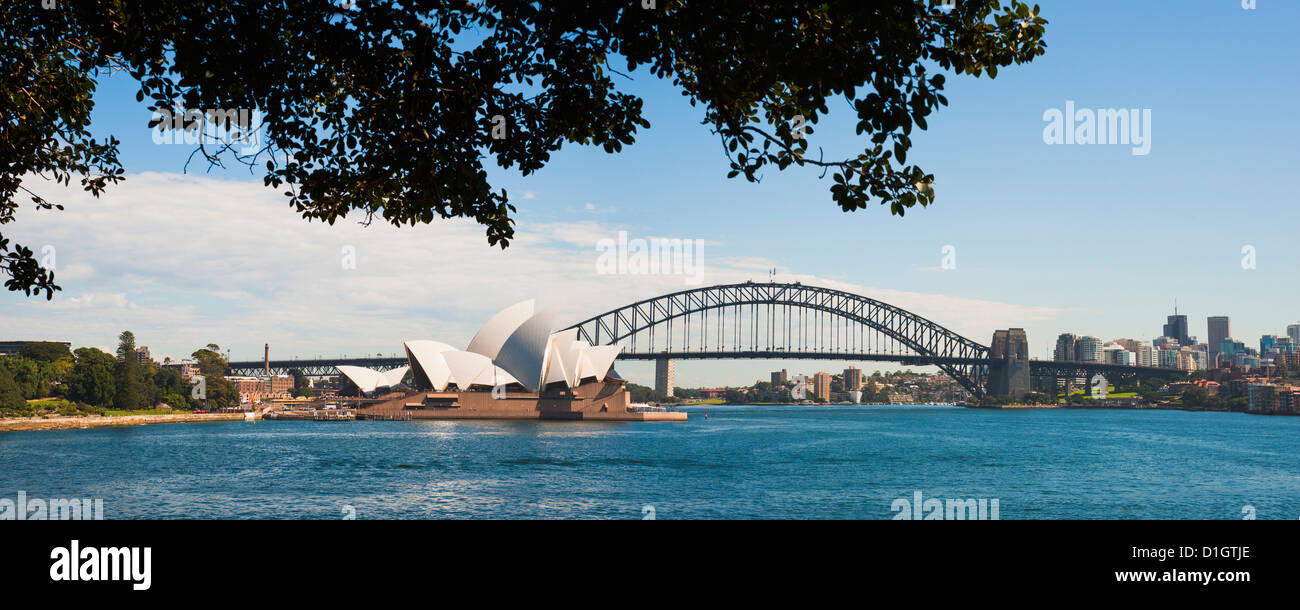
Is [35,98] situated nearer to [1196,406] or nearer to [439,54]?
[439,54]

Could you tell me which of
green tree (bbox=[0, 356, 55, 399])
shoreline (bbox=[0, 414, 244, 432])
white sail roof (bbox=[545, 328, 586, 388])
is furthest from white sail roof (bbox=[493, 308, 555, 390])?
green tree (bbox=[0, 356, 55, 399])

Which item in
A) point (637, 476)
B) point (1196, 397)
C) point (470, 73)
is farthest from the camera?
point (1196, 397)

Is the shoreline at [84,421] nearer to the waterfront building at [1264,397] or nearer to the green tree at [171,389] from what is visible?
the green tree at [171,389]

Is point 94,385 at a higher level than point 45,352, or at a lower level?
lower

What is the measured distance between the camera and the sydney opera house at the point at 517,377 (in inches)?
3629

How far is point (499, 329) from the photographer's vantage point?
94.9 metres

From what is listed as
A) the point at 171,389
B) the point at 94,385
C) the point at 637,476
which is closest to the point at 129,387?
the point at 94,385

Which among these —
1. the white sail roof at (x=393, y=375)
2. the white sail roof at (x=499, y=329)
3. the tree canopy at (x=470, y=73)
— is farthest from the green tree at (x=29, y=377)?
the tree canopy at (x=470, y=73)

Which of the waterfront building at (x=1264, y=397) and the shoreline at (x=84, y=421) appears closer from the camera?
the shoreline at (x=84, y=421)

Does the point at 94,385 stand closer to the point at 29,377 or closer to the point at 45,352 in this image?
the point at 29,377

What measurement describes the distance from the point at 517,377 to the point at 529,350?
13.5 feet

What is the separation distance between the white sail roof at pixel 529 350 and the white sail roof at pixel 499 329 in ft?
2.72
